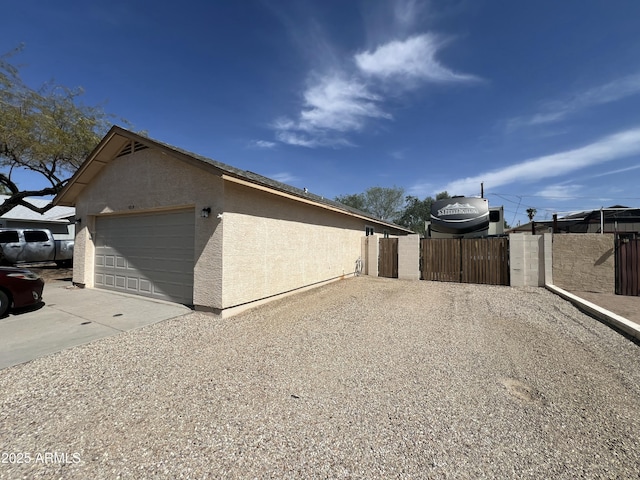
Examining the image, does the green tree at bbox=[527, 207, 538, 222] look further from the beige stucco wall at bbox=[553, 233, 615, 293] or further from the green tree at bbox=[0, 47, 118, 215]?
the green tree at bbox=[0, 47, 118, 215]

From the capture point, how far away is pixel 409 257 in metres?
11.2

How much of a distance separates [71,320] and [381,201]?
40.7 metres

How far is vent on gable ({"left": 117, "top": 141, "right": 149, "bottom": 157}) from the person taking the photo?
23.8 feet

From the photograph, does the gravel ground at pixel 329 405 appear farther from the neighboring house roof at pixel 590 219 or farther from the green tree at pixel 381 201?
the green tree at pixel 381 201

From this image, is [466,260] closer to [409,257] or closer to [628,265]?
[409,257]

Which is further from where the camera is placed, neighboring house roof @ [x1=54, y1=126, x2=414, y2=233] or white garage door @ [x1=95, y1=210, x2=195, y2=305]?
A: white garage door @ [x1=95, y1=210, x2=195, y2=305]

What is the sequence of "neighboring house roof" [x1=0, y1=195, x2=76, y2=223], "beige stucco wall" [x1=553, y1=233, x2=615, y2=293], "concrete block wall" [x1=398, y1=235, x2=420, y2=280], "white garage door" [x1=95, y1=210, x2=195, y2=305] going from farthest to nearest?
"neighboring house roof" [x1=0, y1=195, x2=76, y2=223] < "concrete block wall" [x1=398, y1=235, x2=420, y2=280] < "beige stucco wall" [x1=553, y1=233, x2=615, y2=293] < "white garage door" [x1=95, y1=210, x2=195, y2=305]

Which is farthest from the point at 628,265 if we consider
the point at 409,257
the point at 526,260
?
the point at 409,257

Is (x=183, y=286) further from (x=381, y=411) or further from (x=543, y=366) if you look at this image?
(x=543, y=366)

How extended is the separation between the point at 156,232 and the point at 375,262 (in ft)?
28.7

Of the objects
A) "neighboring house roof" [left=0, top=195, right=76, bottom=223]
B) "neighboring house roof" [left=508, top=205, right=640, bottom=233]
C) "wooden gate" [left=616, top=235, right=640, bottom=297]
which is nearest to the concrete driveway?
"wooden gate" [left=616, top=235, right=640, bottom=297]

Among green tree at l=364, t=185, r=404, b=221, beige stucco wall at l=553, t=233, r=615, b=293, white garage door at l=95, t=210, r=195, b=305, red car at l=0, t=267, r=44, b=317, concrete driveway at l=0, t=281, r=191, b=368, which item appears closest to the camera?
concrete driveway at l=0, t=281, r=191, b=368

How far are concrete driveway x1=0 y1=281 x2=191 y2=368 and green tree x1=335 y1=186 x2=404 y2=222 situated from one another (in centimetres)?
3792

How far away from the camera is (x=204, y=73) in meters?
9.73
